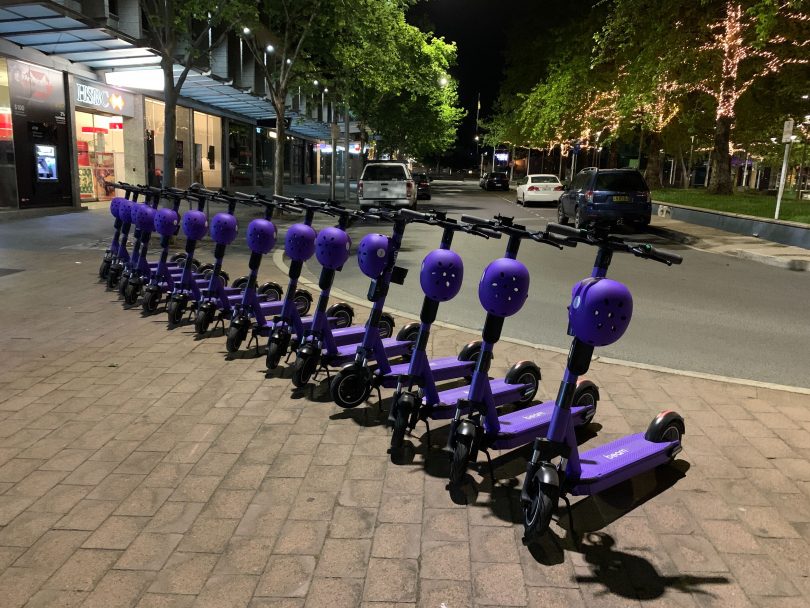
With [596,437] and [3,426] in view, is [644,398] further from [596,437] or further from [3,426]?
[3,426]

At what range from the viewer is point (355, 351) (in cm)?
503

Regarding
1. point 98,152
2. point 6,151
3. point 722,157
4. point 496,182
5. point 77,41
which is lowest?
point 496,182

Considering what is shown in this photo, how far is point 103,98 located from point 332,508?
72.7ft

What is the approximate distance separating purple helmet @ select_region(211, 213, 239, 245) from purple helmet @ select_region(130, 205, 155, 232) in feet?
5.00

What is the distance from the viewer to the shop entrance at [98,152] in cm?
2084

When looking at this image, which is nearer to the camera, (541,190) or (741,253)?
(741,253)

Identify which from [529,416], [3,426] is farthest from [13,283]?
[529,416]

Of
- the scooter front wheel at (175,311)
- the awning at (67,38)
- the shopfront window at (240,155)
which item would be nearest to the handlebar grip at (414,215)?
the scooter front wheel at (175,311)

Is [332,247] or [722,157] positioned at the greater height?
[722,157]

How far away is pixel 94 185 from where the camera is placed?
22.3m

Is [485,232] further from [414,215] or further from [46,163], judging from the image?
[46,163]

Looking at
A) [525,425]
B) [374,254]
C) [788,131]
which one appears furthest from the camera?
[788,131]

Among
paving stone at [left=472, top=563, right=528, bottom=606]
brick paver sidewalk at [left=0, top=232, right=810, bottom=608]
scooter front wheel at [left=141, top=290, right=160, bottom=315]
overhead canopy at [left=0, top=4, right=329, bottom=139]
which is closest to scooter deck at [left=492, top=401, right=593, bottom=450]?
brick paver sidewalk at [left=0, top=232, right=810, bottom=608]

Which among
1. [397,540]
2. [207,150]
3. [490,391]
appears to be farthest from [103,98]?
[397,540]
